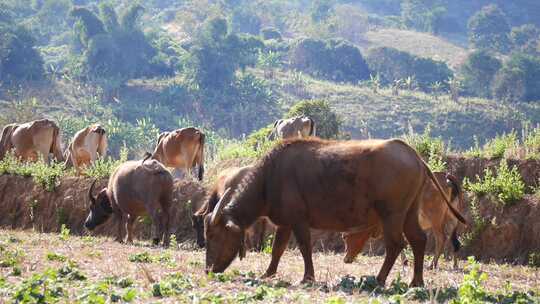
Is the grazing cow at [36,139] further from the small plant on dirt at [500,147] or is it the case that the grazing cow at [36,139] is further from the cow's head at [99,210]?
the small plant on dirt at [500,147]

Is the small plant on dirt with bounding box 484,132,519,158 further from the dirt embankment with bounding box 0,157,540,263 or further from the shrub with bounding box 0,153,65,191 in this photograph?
the shrub with bounding box 0,153,65,191

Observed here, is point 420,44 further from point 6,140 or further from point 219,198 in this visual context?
point 219,198

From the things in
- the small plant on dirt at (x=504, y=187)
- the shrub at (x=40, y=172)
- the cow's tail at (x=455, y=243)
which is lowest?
the shrub at (x=40, y=172)

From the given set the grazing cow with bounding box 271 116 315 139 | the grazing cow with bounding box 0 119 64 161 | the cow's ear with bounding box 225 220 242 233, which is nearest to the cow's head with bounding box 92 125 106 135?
the grazing cow with bounding box 0 119 64 161

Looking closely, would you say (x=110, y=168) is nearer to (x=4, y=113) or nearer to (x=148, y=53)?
(x=4, y=113)

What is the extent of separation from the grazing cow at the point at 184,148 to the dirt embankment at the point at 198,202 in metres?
3.74

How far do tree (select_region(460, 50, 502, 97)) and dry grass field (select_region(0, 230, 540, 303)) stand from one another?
84485 millimetres

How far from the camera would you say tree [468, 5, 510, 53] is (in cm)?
12738

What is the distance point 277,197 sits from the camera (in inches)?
490

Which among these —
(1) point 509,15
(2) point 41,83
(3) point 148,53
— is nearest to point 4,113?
(2) point 41,83

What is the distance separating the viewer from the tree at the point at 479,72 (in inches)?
3871

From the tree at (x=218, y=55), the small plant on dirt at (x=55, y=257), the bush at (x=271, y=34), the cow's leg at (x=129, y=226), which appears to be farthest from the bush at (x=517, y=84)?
the small plant on dirt at (x=55, y=257)

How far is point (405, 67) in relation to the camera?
4067 inches

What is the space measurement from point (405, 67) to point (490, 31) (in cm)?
3362
